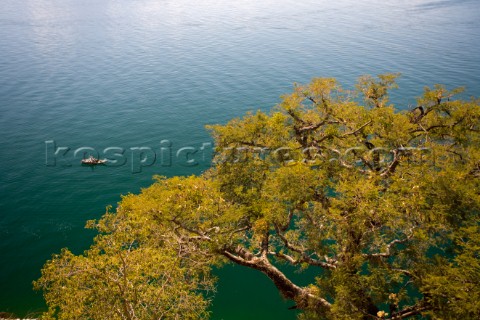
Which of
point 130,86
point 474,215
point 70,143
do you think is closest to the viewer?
point 474,215

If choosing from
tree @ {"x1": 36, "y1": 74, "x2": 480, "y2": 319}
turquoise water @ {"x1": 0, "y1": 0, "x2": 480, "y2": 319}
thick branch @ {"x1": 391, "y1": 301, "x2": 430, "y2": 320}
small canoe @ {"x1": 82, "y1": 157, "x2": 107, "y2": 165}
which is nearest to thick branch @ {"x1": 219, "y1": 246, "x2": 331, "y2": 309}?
tree @ {"x1": 36, "y1": 74, "x2": 480, "y2": 319}

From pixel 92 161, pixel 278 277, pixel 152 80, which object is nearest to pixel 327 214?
pixel 278 277

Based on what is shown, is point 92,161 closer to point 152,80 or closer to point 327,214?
point 152,80

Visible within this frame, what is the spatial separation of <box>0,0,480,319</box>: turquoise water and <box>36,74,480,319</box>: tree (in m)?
8.74

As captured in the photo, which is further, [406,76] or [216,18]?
[216,18]

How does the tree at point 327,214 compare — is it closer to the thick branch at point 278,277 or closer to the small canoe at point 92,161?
the thick branch at point 278,277

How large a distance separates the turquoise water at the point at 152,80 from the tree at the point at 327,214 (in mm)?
8740

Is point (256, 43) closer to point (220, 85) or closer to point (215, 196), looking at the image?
point (220, 85)

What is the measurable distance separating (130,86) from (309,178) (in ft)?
161

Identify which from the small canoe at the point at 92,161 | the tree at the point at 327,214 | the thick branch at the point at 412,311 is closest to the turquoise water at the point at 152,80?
the small canoe at the point at 92,161

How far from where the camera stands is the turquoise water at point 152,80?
30688mm

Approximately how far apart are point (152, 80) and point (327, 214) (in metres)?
51.4

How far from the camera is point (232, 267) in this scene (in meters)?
27.4

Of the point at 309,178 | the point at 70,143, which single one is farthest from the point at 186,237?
the point at 70,143
